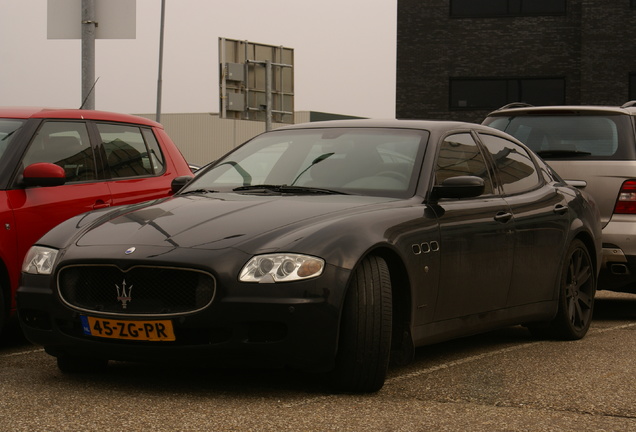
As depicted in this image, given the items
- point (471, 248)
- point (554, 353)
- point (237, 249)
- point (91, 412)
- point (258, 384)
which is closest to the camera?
point (91, 412)

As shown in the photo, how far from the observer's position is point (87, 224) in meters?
6.30

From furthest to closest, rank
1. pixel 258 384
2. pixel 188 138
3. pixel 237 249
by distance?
pixel 188 138, pixel 258 384, pixel 237 249

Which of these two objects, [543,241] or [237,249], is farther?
[543,241]

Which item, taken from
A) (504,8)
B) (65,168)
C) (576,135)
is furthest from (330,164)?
(504,8)

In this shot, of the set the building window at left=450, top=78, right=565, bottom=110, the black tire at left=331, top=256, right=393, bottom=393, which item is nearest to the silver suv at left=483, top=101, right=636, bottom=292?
the black tire at left=331, top=256, right=393, bottom=393

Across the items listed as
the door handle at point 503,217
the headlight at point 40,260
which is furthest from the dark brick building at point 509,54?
the headlight at point 40,260

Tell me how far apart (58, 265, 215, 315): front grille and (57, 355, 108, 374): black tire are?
1.69 feet

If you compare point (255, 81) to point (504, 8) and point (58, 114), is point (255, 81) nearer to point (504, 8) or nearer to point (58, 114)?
point (58, 114)

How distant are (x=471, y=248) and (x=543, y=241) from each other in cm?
115

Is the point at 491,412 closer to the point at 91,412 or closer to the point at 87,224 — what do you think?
the point at 91,412

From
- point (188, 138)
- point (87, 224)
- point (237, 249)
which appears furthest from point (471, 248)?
point (188, 138)

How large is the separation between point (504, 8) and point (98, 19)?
29.7 m

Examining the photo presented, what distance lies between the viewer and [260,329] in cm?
550

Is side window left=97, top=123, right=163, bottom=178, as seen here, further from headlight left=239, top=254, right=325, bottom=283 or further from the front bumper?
headlight left=239, top=254, right=325, bottom=283
